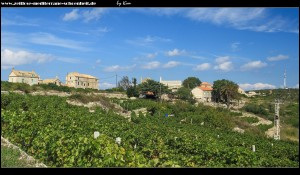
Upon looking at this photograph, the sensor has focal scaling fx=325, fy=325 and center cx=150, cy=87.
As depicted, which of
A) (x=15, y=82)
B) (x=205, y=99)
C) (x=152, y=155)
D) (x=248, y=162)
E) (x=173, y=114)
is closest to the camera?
(x=248, y=162)

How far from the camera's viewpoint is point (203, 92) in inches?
1734

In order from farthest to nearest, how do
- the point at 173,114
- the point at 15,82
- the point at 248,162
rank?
the point at 173,114 → the point at 15,82 → the point at 248,162

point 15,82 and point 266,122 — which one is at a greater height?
point 15,82

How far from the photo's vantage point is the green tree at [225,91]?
38875mm

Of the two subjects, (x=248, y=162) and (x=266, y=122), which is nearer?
(x=248, y=162)

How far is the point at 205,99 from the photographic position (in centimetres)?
4288

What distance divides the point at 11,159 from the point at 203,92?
39.8 meters

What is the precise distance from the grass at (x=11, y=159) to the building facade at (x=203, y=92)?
37.7m

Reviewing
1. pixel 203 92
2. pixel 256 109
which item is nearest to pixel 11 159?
pixel 256 109

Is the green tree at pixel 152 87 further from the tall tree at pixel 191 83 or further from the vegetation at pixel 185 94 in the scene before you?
the tall tree at pixel 191 83
